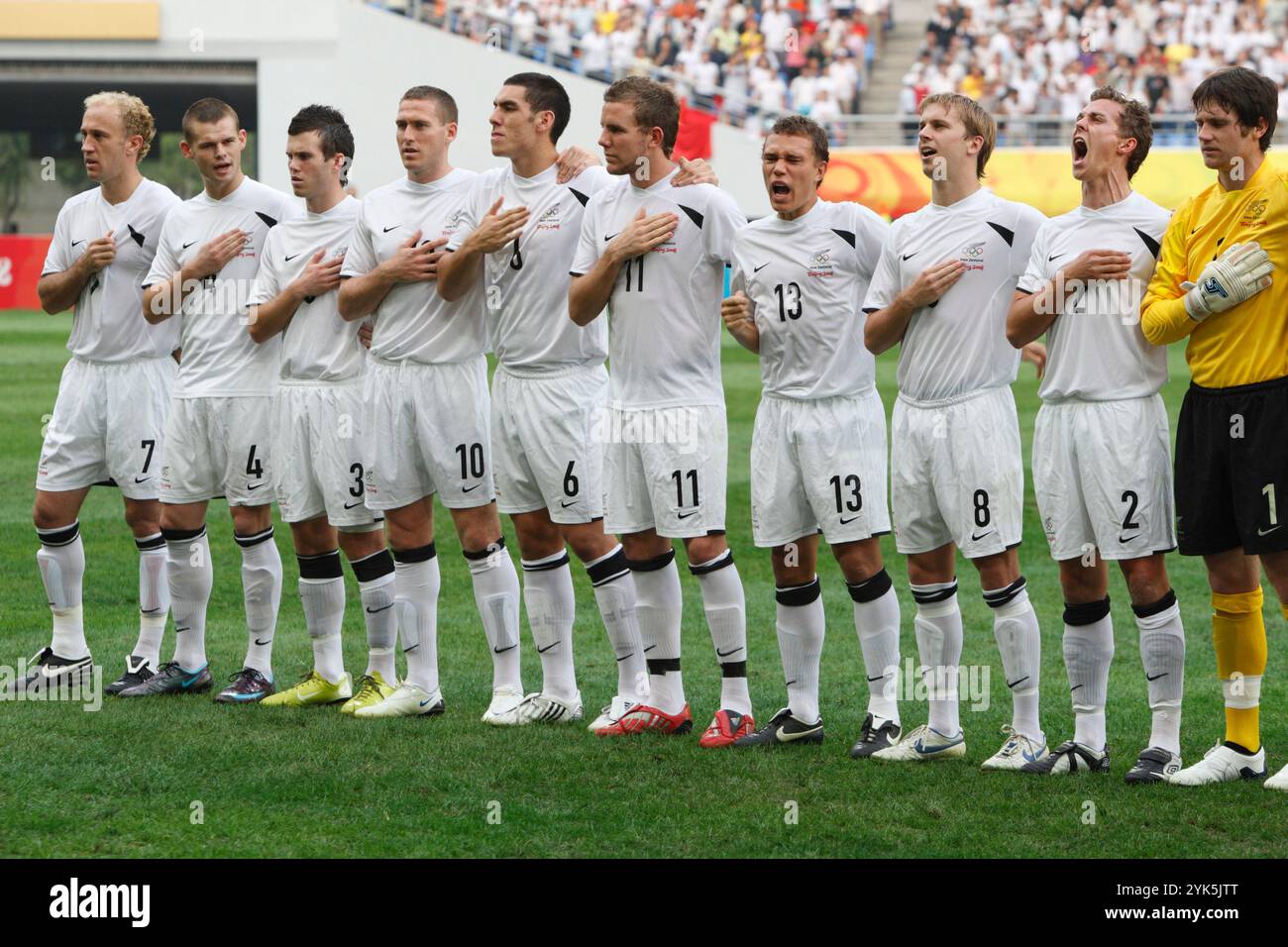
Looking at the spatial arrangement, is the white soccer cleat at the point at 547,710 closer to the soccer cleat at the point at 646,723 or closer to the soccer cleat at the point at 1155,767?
the soccer cleat at the point at 646,723

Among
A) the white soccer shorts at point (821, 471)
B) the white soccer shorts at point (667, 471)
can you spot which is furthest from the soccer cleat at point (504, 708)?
the white soccer shorts at point (821, 471)

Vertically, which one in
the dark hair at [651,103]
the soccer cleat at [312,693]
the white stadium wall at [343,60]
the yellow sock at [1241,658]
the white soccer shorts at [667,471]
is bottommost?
the soccer cleat at [312,693]

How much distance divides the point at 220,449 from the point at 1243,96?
15.0ft

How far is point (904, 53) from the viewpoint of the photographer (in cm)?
3600

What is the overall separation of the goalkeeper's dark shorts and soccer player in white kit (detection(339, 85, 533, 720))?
2882 millimetres

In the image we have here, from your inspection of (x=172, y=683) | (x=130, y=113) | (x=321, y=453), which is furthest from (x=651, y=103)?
(x=172, y=683)

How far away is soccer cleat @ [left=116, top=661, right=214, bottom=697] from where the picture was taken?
7715 mm

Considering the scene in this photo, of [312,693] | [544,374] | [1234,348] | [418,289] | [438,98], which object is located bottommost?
[312,693]

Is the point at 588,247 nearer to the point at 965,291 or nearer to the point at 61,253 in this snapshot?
the point at 965,291

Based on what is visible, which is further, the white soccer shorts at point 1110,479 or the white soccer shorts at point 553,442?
the white soccer shorts at point 553,442

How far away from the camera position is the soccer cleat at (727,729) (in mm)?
6711

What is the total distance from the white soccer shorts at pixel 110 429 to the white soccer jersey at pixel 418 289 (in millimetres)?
1344

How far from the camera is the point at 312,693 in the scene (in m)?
7.59

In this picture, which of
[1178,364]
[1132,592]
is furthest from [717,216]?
[1178,364]
